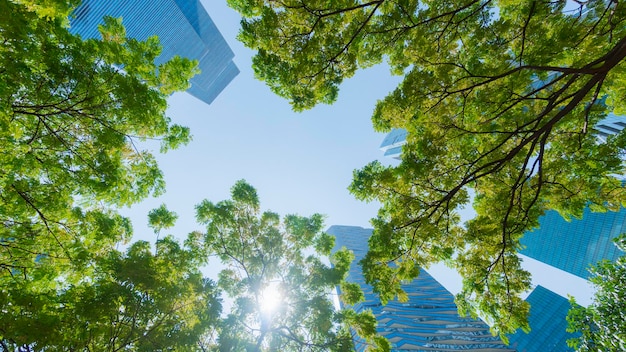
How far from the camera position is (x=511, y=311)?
5.01 m

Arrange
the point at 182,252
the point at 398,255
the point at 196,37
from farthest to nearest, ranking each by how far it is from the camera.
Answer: the point at 196,37 < the point at 182,252 < the point at 398,255

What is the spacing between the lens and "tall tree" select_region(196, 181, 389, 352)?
27.3 ft

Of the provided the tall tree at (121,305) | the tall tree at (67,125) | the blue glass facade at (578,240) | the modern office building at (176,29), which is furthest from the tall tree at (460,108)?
the blue glass facade at (578,240)

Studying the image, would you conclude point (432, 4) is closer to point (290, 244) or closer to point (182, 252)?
point (290, 244)

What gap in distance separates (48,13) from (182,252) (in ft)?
21.3

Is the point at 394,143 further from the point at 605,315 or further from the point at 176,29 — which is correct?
the point at 605,315

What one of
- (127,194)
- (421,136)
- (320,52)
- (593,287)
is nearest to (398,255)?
(421,136)

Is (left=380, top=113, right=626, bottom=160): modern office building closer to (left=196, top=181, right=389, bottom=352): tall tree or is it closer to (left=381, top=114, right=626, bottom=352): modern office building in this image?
(left=381, top=114, right=626, bottom=352): modern office building

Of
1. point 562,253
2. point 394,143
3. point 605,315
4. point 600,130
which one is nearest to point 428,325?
point 562,253

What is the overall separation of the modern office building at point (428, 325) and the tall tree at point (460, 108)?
40271 mm

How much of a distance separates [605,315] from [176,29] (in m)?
61.0

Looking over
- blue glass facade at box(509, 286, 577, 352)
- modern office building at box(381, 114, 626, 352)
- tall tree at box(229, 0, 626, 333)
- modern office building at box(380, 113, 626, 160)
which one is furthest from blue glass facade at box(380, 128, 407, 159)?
tall tree at box(229, 0, 626, 333)

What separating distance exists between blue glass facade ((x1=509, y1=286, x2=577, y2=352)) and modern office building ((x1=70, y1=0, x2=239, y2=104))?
78.3 metres

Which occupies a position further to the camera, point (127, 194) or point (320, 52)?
point (127, 194)
